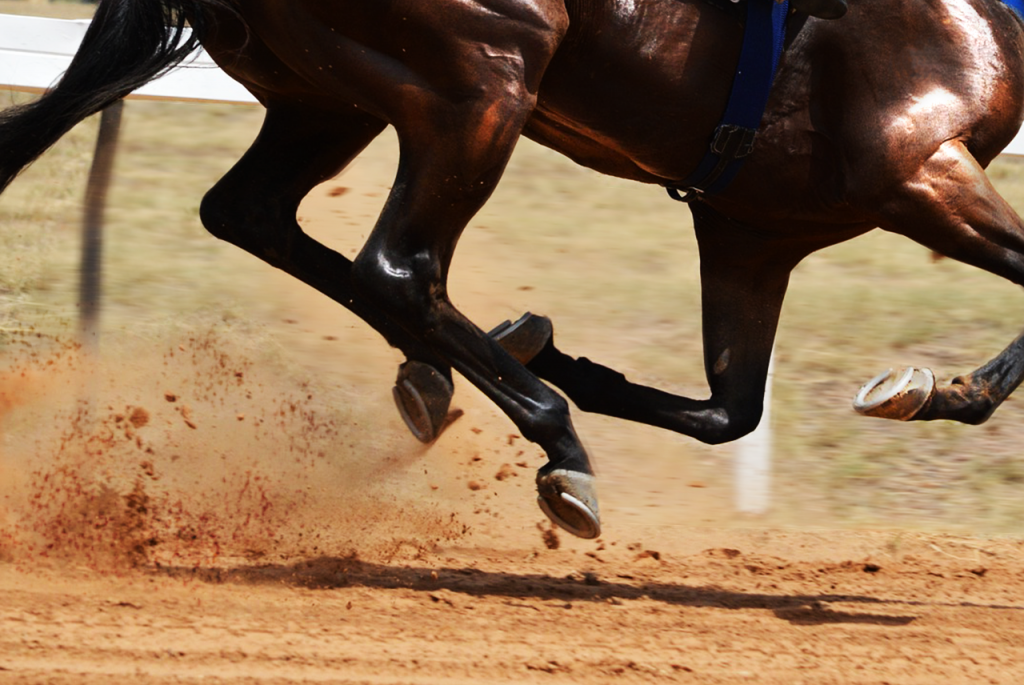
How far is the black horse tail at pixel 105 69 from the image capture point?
341 centimetres

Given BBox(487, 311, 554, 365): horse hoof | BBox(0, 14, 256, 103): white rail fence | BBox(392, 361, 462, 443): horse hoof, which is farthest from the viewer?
BBox(0, 14, 256, 103): white rail fence

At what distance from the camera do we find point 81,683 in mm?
2713

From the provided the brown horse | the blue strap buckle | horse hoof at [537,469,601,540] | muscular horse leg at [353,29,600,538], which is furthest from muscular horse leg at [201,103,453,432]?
the blue strap buckle

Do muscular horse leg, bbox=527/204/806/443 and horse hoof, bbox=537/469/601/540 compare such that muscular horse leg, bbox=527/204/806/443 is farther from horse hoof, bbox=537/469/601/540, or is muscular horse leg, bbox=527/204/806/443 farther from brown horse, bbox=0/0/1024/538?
horse hoof, bbox=537/469/601/540

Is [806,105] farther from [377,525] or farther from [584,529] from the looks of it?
[377,525]

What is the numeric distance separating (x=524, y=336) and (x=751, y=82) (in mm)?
981

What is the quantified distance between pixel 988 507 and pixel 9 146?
11.9 ft

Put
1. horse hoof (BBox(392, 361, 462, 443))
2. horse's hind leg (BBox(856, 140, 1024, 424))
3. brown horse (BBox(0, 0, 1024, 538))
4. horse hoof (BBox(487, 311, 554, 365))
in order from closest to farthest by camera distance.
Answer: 1. brown horse (BBox(0, 0, 1024, 538))
2. horse's hind leg (BBox(856, 140, 1024, 424))
3. horse hoof (BBox(392, 361, 462, 443))
4. horse hoof (BBox(487, 311, 554, 365))

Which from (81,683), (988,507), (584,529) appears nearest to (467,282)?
(988,507)

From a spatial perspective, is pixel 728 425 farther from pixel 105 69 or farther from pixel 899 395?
pixel 105 69

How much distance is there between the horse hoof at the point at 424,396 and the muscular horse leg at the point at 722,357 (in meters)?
0.38

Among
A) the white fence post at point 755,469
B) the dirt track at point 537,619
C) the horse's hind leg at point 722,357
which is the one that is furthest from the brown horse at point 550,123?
the white fence post at point 755,469

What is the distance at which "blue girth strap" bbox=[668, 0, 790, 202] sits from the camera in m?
3.44

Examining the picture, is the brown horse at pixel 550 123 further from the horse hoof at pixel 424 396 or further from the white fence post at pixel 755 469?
the white fence post at pixel 755 469
